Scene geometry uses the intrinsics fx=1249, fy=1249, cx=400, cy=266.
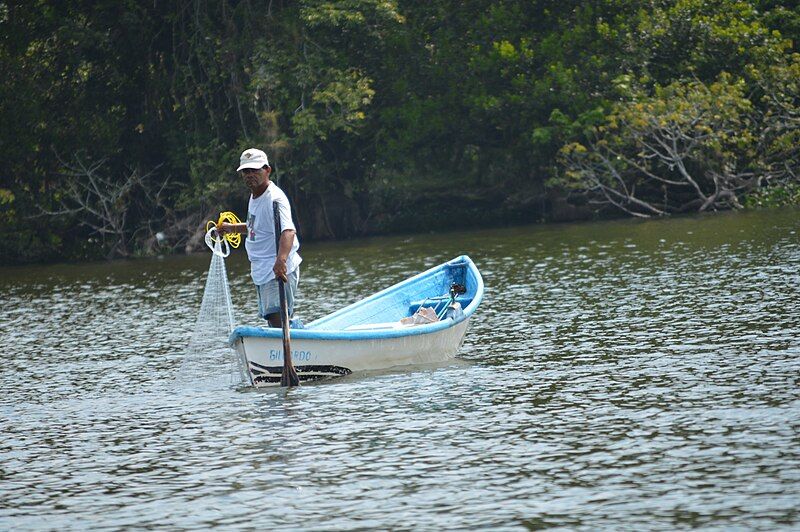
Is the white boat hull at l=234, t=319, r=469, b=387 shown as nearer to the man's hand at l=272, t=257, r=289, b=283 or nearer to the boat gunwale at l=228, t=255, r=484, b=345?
A: the boat gunwale at l=228, t=255, r=484, b=345

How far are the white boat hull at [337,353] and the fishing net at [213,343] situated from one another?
1.50 feet

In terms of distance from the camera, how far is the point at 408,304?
17922mm

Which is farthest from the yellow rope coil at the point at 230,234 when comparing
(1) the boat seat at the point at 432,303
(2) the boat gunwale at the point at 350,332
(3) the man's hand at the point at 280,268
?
(1) the boat seat at the point at 432,303

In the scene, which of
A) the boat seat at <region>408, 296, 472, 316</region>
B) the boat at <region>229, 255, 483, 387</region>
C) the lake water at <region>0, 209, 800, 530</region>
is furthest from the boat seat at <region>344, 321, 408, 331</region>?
the boat seat at <region>408, 296, 472, 316</region>

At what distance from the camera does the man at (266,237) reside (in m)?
14.0

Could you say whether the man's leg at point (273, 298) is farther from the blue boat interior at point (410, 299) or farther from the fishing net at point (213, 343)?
the blue boat interior at point (410, 299)

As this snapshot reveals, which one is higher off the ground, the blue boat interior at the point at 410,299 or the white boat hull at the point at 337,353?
the blue boat interior at the point at 410,299

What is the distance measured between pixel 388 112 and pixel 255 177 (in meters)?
32.1

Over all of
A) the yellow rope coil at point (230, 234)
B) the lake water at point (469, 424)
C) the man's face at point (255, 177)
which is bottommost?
the lake water at point (469, 424)

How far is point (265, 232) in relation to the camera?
46.9ft

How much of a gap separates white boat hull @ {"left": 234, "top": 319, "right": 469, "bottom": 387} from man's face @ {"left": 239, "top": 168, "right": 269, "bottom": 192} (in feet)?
5.73

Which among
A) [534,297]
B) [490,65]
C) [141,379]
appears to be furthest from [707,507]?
[490,65]

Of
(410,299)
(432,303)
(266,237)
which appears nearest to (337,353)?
(266,237)

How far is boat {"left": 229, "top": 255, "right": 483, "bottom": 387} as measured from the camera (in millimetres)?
14094
